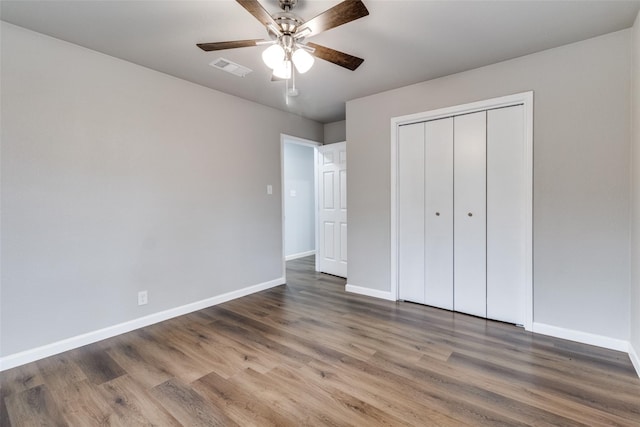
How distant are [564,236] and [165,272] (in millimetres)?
3599

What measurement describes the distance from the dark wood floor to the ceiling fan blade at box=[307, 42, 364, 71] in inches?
82.9

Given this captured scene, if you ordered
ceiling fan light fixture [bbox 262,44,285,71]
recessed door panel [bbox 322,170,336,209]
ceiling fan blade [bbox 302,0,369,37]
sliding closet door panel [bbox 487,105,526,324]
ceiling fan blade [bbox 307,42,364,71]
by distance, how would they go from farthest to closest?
1. recessed door panel [bbox 322,170,336,209]
2. sliding closet door panel [bbox 487,105,526,324]
3. ceiling fan blade [bbox 307,42,364,71]
4. ceiling fan light fixture [bbox 262,44,285,71]
5. ceiling fan blade [bbox 302,0,369,37]

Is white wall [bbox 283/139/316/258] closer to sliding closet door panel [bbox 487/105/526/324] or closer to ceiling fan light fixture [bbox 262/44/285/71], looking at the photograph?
sliding closet door panel [bbox 487/105/526/324]

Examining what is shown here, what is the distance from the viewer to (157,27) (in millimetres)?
2170

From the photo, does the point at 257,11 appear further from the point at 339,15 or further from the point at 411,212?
the point at 411,212

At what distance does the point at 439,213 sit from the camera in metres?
3.22

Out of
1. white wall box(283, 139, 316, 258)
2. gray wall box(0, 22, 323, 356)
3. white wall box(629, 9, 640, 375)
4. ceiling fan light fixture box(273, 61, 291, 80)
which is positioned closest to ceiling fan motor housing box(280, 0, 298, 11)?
ceiling fan light fixture box(273, 61, 291, 80)

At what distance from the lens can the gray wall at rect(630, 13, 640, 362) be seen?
206 centimetres

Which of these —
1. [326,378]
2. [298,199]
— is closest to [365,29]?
[326,378]

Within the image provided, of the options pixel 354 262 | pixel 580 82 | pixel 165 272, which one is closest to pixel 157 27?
pixel 165 272

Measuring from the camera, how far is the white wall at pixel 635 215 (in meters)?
2.06

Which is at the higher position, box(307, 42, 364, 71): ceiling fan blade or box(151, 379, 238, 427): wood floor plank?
box(307, 42, 364, 71): ceiling fan blade

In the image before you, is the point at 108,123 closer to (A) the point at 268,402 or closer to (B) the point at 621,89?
(A) the point at 268,402

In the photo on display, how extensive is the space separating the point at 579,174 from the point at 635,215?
46 cm
